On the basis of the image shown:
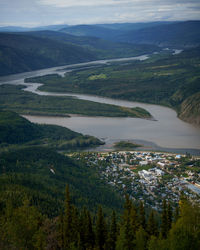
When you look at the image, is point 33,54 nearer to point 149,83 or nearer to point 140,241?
point 149,83

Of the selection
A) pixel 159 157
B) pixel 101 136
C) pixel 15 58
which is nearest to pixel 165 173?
pixel 159 157

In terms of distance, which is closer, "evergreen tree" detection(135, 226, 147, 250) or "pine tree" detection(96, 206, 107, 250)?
"evergreen tree" detection(135, 226, 147, 250)

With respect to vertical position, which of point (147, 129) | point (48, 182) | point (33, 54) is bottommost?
point (48, 182)

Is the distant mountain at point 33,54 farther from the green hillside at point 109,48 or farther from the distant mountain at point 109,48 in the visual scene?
the distant mountain at point 109,48

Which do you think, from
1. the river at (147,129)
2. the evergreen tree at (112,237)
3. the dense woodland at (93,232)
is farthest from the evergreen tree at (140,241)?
the river at (147,129)

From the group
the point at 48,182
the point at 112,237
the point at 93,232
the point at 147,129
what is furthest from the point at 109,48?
the point at 112,237

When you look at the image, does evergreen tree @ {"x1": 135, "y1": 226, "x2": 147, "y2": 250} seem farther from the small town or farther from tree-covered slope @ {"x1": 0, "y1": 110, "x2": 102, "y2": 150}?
tree-covered slope @ {"x1": 0, "y1": 110, "x2": 102, "y2": 150}

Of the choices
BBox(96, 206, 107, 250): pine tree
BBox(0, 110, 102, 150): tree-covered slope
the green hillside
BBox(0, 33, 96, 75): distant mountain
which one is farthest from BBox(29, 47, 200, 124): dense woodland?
the green hillside
